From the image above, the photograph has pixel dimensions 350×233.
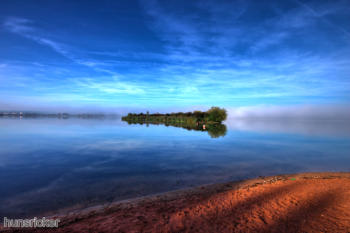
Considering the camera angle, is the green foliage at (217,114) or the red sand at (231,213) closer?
the red sand at (231,213)

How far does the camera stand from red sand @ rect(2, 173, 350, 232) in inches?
236

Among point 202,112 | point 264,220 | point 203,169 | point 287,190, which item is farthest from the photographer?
point 202,112

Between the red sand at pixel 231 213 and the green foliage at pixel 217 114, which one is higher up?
the green foliage at pixel 217 114

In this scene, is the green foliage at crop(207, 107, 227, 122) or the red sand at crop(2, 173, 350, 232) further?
the green foliage at crop(207, 107, 227, 122)

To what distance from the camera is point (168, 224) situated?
6180 millimetres

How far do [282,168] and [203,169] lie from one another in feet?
21.8

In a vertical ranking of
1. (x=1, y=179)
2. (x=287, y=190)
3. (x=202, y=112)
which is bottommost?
(x=1, y=179)

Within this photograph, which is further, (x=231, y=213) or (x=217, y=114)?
(x=217, y=114)

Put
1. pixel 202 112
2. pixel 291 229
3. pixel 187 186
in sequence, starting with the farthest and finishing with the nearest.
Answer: pixel 202 112 → pixel 187 186 → pixel 291 229

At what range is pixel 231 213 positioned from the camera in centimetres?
687

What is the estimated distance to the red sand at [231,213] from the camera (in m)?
5.99

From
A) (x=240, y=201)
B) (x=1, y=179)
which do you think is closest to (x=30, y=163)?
(x=1, y=179)

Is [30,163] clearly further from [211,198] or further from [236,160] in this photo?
[236,160]

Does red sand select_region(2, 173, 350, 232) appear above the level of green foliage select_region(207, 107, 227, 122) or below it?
below
